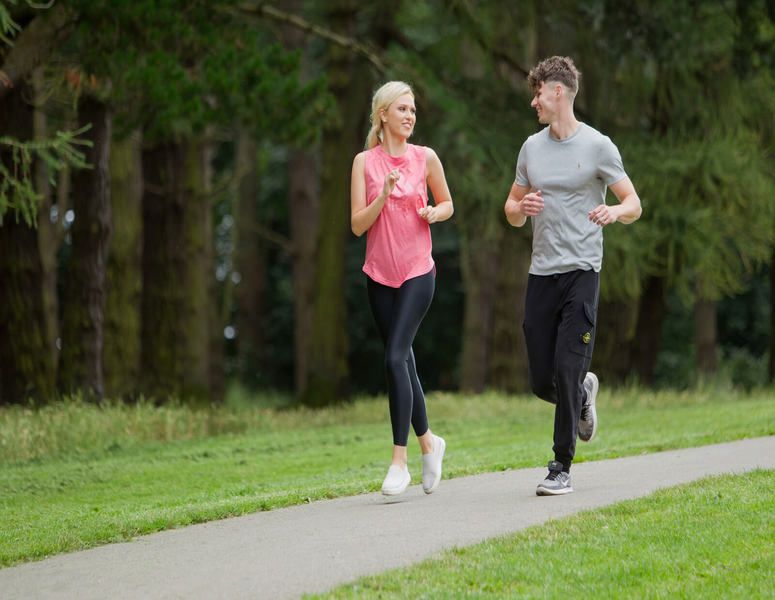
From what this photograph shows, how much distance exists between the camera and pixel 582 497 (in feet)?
24.2

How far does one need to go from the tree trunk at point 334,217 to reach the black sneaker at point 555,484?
13.7 m

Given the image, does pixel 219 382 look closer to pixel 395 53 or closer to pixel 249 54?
pixel 395 53

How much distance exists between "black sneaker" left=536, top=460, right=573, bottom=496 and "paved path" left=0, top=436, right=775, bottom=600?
0.07 meters

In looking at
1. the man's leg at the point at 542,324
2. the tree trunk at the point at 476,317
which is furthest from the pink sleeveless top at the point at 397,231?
the tree trunk at the point at 476,317

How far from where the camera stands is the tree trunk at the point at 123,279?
20359mm

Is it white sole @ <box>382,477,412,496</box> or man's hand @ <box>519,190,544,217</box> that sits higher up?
man's hand @ <box>519,190,544,217</box>

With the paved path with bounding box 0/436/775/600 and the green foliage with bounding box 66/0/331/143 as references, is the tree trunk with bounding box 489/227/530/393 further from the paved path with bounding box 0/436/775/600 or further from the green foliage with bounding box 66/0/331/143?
the paved path with bounding box 0/436/775/600

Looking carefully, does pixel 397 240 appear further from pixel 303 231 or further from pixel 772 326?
pixel 303 231

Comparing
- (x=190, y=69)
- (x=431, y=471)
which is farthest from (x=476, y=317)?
(x=431, y=471)

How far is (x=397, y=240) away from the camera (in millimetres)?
7562

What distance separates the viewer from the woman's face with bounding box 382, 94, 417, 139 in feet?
25.0

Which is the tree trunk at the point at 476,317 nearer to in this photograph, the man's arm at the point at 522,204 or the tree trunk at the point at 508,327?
the tree trunk at the point at 508,327

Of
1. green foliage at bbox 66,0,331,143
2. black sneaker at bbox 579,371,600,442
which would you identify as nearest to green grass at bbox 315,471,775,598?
black sneaker at bbox 579,371,600,442

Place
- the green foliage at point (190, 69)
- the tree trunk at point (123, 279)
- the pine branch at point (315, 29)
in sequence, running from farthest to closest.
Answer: the tree trunk at point (123, 279) < the pine branch at point (315, 29) < the green foliage at point (190, 69)
